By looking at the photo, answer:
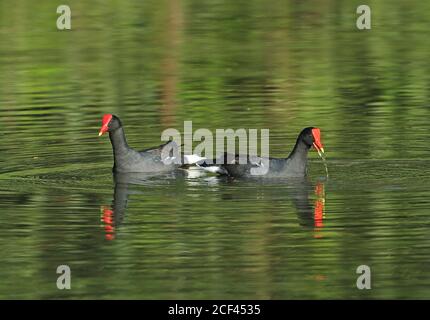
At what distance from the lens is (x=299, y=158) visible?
18.2 metres

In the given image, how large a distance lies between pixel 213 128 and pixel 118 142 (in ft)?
6.86

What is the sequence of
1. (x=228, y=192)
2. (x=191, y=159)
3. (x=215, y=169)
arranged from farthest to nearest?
(x=191, y=159) → (x=215, y=169) → (x=228, y=192)

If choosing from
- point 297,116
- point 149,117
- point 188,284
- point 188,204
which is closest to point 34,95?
point 149,117

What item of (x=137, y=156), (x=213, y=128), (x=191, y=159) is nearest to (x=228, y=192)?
(x=137, y=156)

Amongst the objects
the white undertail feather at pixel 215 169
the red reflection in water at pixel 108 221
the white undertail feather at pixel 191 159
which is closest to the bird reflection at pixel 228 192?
the red reflection in water at pixel 108 221

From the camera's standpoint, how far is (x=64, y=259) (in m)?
14.3

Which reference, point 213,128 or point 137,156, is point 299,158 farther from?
point 213,128

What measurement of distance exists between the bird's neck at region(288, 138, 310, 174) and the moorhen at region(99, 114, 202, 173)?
178 cm

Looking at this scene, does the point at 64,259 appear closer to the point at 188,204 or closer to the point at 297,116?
the point at 188,204

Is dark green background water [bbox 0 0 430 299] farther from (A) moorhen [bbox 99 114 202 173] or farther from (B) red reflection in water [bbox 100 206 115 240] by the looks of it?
(A) moorhen [bbox 99 114 202 173]

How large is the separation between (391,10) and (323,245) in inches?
763

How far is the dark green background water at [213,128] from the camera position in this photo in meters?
13.9

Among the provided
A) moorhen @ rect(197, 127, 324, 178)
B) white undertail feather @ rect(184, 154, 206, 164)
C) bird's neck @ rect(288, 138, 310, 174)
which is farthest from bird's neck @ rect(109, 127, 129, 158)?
bird's neck @ rect(288, 138, 310, 174)

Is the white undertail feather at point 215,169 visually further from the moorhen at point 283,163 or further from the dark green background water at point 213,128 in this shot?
the dark green background water at point 213,128
